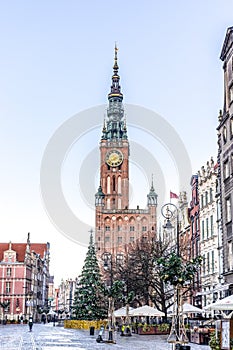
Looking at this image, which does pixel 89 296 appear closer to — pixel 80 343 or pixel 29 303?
pixel 80 343

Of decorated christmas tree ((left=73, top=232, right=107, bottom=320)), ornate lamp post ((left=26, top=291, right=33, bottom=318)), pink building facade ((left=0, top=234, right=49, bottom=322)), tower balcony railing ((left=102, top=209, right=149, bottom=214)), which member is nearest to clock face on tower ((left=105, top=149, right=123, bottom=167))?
tower balcony railing ((left=102, top=209, right=149, bottom=214))

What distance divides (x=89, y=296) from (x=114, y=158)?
255ft

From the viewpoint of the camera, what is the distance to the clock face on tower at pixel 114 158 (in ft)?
454

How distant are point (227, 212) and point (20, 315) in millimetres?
76471

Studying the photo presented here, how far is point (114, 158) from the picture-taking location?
13912cm

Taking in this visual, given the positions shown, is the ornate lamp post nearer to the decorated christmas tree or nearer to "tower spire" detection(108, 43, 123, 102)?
the decorated christmas tree

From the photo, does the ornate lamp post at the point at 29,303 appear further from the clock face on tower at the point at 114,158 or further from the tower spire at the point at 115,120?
the tower spire at the point at 115,120

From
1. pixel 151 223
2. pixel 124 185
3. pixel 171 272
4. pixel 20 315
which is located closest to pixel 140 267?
pixel 171 272

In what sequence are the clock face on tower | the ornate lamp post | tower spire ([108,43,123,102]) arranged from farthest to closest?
tower spire ([108,43,123,102]) → the clock face on tower → the ornate lamp post

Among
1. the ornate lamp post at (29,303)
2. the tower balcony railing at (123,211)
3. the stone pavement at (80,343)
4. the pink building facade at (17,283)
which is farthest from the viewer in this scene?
the tower balcony railing at (123,211)

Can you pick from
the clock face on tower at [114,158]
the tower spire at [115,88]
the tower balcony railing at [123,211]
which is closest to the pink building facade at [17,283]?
the tower balcony railing at [123,211]

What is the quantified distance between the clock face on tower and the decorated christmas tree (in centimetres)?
7217

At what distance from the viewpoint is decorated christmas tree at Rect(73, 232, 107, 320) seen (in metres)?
63.7

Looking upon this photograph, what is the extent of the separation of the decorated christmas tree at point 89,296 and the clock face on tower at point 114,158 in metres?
72.2
